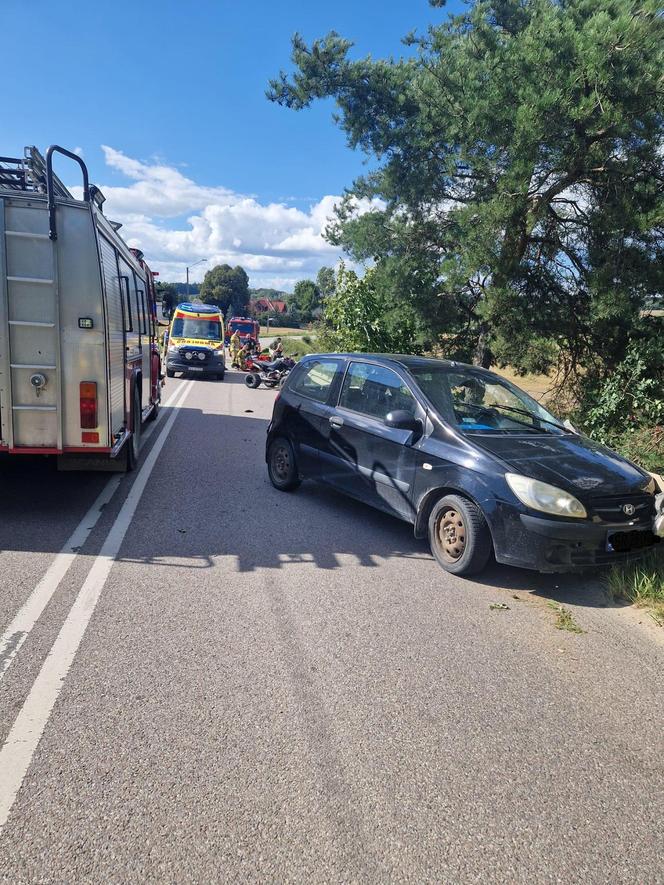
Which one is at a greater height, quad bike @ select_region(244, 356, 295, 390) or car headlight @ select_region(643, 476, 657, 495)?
car headlight @ select_region(643, 476, 657, 495)

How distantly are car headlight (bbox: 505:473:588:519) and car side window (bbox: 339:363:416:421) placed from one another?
141 centimetres

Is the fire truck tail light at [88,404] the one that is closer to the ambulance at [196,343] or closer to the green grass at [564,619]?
the green grass at [564,619]

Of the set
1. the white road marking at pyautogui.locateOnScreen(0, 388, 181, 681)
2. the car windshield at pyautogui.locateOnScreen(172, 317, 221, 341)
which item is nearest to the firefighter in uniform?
the car windshield at pyautogui.locateOnScreen(172, 317, 221, 341)

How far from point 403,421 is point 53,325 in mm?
3212

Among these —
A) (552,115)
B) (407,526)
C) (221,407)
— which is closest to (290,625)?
(407,526)

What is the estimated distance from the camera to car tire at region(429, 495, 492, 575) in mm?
4973

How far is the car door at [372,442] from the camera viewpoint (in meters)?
5.77

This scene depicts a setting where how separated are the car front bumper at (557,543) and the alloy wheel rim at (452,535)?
1.13ft

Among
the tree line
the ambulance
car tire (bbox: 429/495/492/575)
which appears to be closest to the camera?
car tire (bbox: 429/495/492/575)

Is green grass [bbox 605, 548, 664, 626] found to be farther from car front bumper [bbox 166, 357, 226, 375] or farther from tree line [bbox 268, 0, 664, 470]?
car front bumper [bbox 166, 357, 226, 375]

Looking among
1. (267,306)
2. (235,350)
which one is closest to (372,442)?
(235,350)

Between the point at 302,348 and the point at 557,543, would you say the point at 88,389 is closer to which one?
the point at 557,543

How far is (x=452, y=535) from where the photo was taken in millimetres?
5234

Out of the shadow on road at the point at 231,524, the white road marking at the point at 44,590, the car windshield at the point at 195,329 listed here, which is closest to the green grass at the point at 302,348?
the car windshield at the point at 195,329
